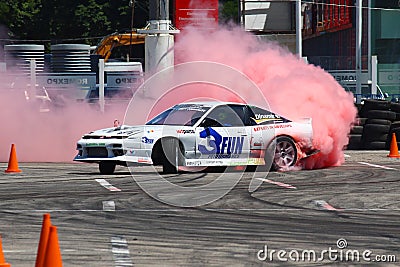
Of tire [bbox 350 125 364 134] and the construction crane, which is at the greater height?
the construction crane

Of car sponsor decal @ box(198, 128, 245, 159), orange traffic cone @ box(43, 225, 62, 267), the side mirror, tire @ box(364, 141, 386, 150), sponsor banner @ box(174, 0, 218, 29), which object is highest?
sponsor banner @ box(174, 0, 218, 29)

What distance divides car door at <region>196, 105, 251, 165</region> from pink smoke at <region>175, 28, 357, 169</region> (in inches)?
72.5

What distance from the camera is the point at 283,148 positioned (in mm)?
18406

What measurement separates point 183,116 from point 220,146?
1.02m

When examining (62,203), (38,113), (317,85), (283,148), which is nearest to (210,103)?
(283,148)

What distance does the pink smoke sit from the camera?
766 inches

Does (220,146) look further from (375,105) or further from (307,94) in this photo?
(375,105)

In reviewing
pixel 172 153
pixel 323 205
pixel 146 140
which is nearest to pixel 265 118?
pixel 172 153

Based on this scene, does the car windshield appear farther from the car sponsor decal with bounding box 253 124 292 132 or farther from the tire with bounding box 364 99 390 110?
the tire with bounding box 364 99 390 110

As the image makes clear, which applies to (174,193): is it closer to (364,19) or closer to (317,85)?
(317,85)

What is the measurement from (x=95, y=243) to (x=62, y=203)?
3.54 m

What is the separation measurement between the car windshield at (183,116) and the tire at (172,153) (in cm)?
50

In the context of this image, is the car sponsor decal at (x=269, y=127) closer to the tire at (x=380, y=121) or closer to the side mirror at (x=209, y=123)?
the side mirror at (x=209, y=123)

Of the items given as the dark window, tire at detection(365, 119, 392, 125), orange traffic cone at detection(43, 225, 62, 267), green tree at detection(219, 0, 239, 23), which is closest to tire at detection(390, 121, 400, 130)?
tire at detection(365, 119, 392, 125)
